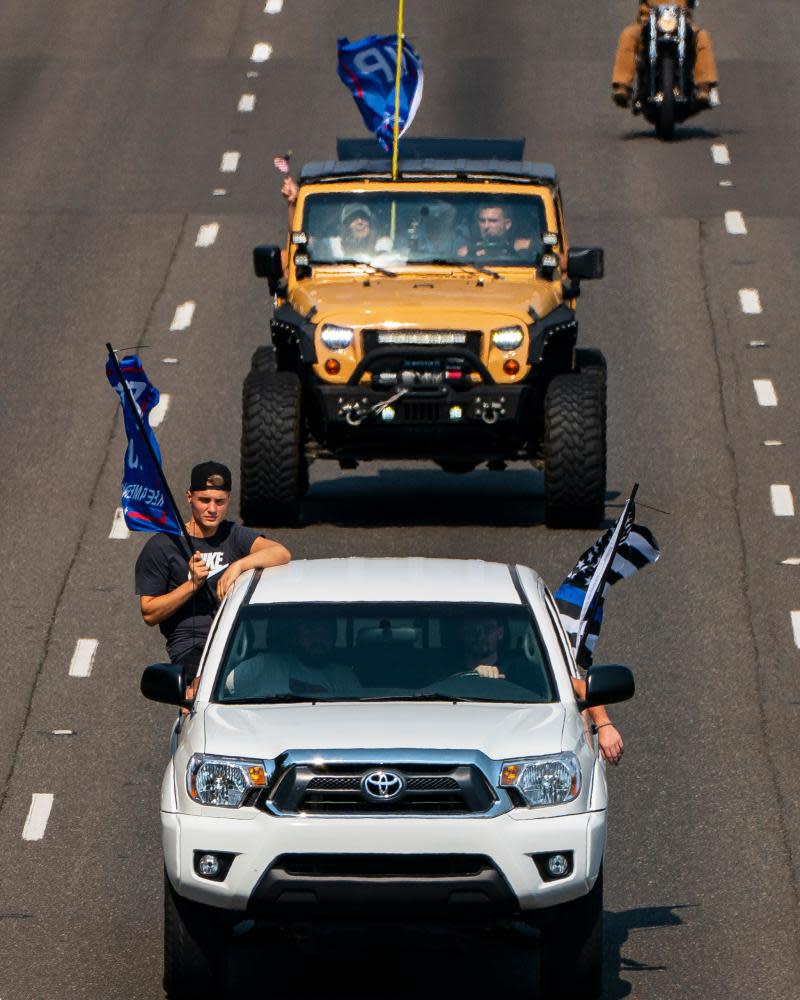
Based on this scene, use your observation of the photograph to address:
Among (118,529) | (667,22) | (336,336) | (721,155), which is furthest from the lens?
(721,155)

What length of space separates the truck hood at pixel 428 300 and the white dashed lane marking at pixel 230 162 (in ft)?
44.0

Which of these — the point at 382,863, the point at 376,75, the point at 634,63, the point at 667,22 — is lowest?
the point at 634,63

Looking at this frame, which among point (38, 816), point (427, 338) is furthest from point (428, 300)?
point (38, 816)

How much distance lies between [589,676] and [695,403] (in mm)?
13399

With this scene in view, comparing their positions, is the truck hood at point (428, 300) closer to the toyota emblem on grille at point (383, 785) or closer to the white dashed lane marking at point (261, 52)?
the toyota emblem on grille at point (383, 785)

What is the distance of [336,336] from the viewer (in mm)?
18141

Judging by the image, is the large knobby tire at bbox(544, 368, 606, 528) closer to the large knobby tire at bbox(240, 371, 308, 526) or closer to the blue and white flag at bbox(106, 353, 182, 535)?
the large knobby tire at bbox(240, 371, 308, 526)

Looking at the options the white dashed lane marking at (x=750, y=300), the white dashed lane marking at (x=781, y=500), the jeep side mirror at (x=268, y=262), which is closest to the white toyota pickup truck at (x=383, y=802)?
the jeep side mirror at (x=268, y=262)

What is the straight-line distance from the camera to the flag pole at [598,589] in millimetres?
11111

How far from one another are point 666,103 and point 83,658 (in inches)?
765

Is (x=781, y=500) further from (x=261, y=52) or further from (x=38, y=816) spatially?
(x=261, y=52)

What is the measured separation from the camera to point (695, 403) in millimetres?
22750

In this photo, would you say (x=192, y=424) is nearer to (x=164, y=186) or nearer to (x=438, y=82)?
(x=164, y=186)

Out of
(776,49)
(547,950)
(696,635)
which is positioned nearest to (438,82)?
(776,49)
